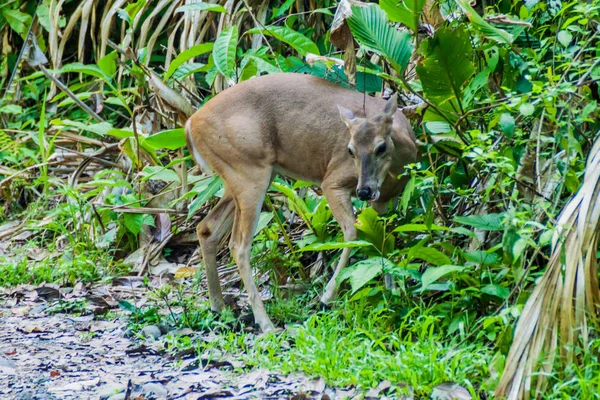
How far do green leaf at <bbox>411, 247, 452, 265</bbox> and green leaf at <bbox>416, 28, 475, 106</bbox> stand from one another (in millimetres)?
1016

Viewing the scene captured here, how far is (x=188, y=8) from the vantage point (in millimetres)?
6426

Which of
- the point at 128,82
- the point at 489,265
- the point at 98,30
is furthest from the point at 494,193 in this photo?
the point at 98,30

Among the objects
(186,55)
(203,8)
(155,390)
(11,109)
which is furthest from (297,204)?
(11,109)

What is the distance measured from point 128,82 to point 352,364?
225 inches

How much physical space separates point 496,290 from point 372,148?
1.32 metres

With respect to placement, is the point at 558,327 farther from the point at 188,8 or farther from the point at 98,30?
the point at 98,30

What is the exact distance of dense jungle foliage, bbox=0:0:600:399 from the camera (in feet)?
12.9

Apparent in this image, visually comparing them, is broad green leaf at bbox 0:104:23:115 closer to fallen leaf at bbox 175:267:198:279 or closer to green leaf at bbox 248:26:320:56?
fallen leaf at bbox 175:267:198:279

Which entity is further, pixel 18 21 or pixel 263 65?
pixel 18 21

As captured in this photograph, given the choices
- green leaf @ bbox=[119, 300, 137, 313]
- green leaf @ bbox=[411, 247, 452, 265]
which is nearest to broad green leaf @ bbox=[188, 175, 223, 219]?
green leaf @ bbox=[119, 300, 137, 313]

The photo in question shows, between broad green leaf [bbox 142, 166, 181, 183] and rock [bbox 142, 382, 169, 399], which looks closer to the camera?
rock [bbox 142, 382, 169, 399]

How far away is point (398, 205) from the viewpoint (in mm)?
5734

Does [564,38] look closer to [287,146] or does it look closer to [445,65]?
[445,65]

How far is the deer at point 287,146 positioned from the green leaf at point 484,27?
0.75 meters
